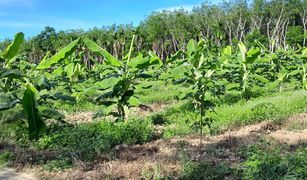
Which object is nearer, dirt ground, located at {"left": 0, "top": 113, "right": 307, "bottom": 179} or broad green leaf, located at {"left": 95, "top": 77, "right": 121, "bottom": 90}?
dirt ground, located at {"left": 0, "top": 113, "right": 307, "bottom": 179}

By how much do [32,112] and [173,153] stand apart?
5.50 ft

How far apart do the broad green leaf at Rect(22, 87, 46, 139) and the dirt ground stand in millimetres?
464

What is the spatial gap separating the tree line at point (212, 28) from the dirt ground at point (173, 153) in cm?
2976

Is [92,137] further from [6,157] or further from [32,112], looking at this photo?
[32,112]

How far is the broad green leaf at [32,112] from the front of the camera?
15.8 ft

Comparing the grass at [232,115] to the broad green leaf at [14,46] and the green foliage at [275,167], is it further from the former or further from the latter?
the broad green leaf at [14,46]

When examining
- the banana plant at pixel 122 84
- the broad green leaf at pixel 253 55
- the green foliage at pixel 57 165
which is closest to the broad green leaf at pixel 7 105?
the green foliage at pixel 57 165

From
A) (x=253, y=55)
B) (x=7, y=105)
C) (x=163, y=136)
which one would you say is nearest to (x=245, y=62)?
(x=253, y=55)

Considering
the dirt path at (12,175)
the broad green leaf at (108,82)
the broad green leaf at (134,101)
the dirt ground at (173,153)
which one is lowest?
the dirt path at (12,175)

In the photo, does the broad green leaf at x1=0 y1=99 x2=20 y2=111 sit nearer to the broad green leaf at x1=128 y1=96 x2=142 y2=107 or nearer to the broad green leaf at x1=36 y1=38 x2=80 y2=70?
the broad green leaf at x1=36 y1=38 x2=80 y2=70

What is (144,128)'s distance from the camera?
21.3 feet

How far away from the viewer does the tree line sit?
40719 mm

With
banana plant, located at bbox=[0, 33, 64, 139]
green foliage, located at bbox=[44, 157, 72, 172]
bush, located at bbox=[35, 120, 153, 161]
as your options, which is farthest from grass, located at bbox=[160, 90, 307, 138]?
banana plant, located at bbox=[0, 33, 64, 139]

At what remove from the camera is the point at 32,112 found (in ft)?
15.9
